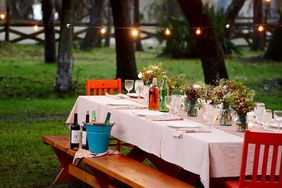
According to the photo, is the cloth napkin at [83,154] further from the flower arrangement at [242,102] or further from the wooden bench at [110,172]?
the flower arrangement at [242,102]

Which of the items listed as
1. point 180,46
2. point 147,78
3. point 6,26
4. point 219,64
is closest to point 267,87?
point 219,64

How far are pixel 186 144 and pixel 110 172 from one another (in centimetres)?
82

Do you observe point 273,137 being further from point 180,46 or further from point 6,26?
point 6,26

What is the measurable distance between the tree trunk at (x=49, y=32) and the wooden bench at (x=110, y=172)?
14884mm

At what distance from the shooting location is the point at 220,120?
7172 mm

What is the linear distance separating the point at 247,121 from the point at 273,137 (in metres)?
0.88

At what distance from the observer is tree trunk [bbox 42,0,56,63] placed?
23.8 meters

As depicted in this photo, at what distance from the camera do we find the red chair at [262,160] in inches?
240

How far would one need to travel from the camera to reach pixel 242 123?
270 inches

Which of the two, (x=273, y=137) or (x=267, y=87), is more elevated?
(x=273, y=137)

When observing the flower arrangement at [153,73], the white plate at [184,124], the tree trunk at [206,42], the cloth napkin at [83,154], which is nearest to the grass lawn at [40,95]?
the cloth napkin at [83,154]

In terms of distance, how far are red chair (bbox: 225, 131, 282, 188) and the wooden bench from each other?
603 mm

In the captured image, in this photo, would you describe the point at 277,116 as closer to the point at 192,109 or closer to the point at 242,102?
the point at 242,102

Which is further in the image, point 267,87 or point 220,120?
point 267,87
